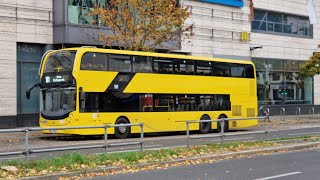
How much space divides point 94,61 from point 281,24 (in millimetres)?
29082

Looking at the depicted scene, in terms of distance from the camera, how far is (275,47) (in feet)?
145

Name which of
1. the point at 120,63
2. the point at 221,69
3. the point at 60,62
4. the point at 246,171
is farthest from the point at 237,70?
the point at 246,171

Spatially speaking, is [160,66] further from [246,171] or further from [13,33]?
[246,171]

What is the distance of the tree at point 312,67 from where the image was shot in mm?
37406

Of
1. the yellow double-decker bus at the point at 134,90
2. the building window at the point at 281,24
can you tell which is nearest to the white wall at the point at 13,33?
the yellow double-decker bus at the point at 134,90

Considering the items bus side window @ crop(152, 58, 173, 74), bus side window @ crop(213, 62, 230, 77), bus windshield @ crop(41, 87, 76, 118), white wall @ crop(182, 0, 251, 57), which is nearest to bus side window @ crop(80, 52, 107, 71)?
bus windshield @ crop(41, 87, 76, 118)

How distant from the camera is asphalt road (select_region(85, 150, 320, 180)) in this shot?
34.9 feet

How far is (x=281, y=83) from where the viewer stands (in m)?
44.6

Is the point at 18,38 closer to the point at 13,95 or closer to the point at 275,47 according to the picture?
the point at 13,95

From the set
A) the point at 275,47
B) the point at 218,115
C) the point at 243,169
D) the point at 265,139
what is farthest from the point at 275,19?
the point at 243,169

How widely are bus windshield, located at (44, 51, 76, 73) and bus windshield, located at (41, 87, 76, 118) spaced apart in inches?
35.0

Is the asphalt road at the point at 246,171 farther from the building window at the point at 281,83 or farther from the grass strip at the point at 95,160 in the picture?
the building window at the point at 281,83

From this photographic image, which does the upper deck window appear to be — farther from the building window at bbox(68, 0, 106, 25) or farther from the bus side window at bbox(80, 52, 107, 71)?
the building window at bbox(68, 0, 106, 25)

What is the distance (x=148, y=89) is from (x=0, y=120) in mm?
9091
